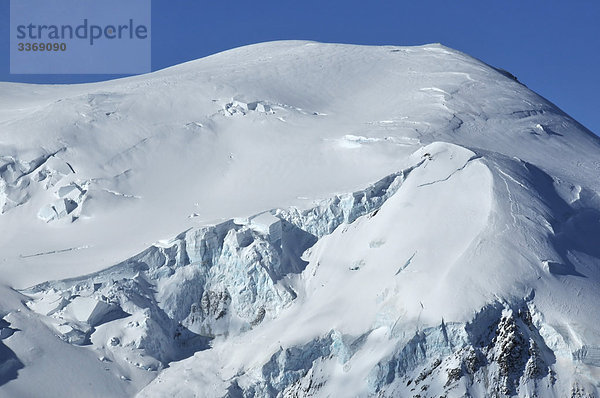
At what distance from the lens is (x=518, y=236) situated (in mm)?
41406

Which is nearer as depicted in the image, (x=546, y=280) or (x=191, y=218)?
(x=546, y=280)

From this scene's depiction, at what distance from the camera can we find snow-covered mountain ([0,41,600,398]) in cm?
3816

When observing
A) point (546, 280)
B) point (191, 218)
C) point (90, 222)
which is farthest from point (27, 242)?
point (546, 280)

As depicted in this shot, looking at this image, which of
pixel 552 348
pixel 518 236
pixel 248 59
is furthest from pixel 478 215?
pixel 248 59

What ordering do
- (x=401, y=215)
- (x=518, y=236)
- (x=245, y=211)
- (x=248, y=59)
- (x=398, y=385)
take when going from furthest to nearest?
(x=248, y=59) → (x=245, y=211) → (x=401, y=215) → (x=518, y=236) → (x=398, y=385)

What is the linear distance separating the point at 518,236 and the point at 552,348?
593 centimetres

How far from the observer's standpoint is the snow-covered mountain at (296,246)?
3816 cm

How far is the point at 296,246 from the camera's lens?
152 ft

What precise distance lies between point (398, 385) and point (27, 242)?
2189 cm

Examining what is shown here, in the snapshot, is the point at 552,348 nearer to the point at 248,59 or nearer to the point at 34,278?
the point at 34,278

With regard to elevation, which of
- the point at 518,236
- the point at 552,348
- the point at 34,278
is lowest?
the point at 34,278

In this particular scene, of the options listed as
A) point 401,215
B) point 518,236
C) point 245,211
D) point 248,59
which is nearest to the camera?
point 518,236

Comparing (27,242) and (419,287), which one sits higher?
(419,287)

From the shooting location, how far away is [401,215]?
44.1 m
